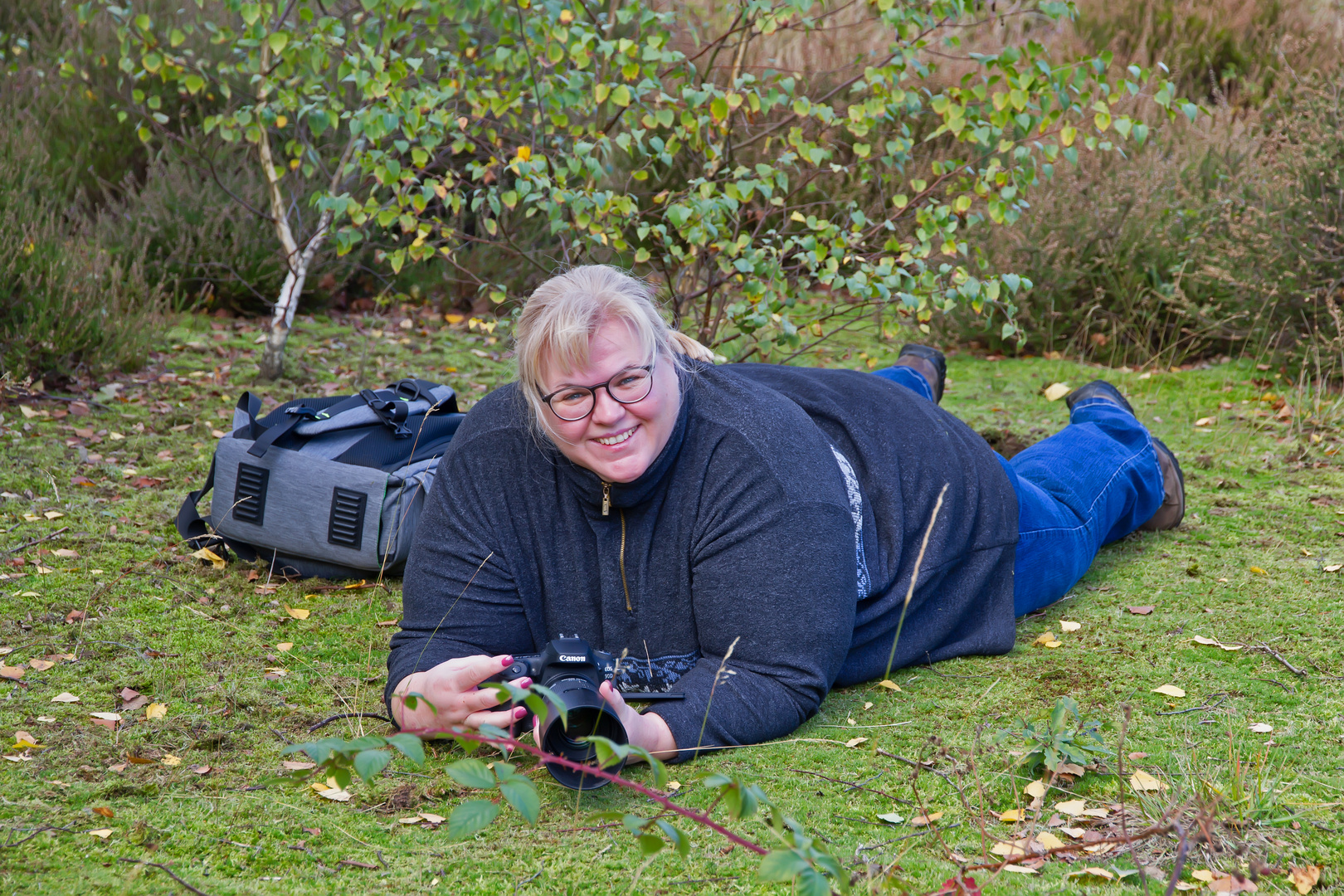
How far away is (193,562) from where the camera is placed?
338 cm

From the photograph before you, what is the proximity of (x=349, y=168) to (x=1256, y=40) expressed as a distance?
810 centimetres

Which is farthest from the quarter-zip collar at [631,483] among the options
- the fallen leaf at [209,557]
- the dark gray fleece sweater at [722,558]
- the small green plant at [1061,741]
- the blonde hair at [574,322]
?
the fallen leaf at [209,557]

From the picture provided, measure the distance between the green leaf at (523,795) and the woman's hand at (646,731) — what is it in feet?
2.48

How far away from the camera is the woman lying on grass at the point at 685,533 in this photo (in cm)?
226

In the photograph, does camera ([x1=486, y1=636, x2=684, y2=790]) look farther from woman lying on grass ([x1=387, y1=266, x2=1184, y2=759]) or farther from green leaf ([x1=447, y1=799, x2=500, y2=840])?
green leaf ([x1=447, y1=799, x2=500, y2=840])

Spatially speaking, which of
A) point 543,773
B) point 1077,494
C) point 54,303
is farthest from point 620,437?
point 54,303

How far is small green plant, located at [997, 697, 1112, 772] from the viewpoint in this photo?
6.68ft

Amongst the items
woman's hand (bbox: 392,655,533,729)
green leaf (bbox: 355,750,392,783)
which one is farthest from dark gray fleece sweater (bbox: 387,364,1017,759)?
green leaf (bbox: 355,750,392,783)

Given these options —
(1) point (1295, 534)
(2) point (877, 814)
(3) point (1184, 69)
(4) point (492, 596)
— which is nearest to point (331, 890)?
(4) point (492, 596)

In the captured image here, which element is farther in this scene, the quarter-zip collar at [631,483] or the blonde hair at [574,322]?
the quarter-zip collar at [631,483]

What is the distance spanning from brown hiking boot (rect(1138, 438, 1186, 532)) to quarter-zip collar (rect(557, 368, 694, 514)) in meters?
1.94

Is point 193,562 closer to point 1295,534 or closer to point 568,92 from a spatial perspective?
point 568,92

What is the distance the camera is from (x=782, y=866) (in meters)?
1.15

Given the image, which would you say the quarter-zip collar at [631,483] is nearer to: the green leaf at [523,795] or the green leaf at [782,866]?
the green leaf at [523,795]
